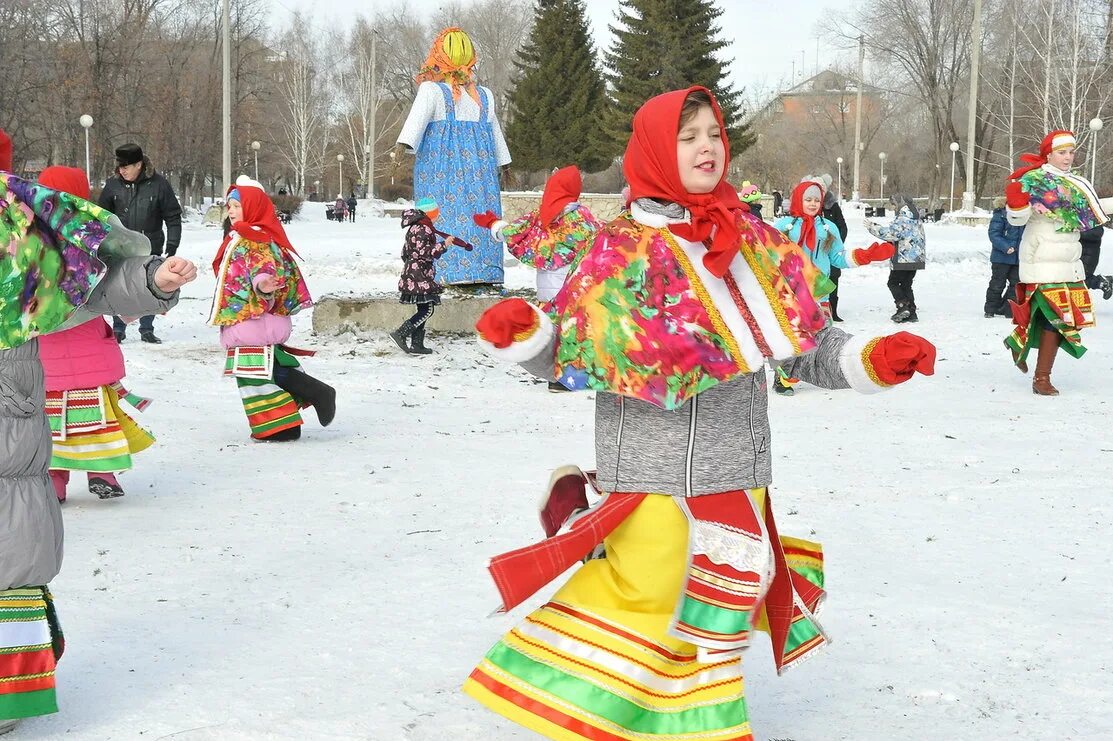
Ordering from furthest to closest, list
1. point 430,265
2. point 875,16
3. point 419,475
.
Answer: point 875,16
point 430,265
point 419,475

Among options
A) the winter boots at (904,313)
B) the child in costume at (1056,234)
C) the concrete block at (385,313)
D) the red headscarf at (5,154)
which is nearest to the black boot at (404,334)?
the concrete block at (385,313)

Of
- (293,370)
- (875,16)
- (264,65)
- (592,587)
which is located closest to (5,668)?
(592,587)

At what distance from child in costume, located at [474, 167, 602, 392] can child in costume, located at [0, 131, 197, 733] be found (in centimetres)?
633

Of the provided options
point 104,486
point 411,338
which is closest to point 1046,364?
point 411,338

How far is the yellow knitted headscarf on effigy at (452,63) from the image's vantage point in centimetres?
1213

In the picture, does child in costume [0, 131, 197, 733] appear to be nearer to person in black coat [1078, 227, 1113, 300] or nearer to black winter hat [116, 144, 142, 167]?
black winter hat [116, 144, 142, 167]

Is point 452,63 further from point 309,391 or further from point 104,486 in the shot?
point 104,486

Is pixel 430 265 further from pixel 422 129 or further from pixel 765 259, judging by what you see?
pixel 765 259

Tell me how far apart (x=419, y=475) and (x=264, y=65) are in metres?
67.9

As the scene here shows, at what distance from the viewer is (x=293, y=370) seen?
764cm

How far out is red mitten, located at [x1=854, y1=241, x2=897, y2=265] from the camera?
5.46 m

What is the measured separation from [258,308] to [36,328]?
4171 millimetres

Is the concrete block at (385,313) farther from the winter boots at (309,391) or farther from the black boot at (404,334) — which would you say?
the winter boots at (309,391)

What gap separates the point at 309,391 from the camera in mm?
7621
